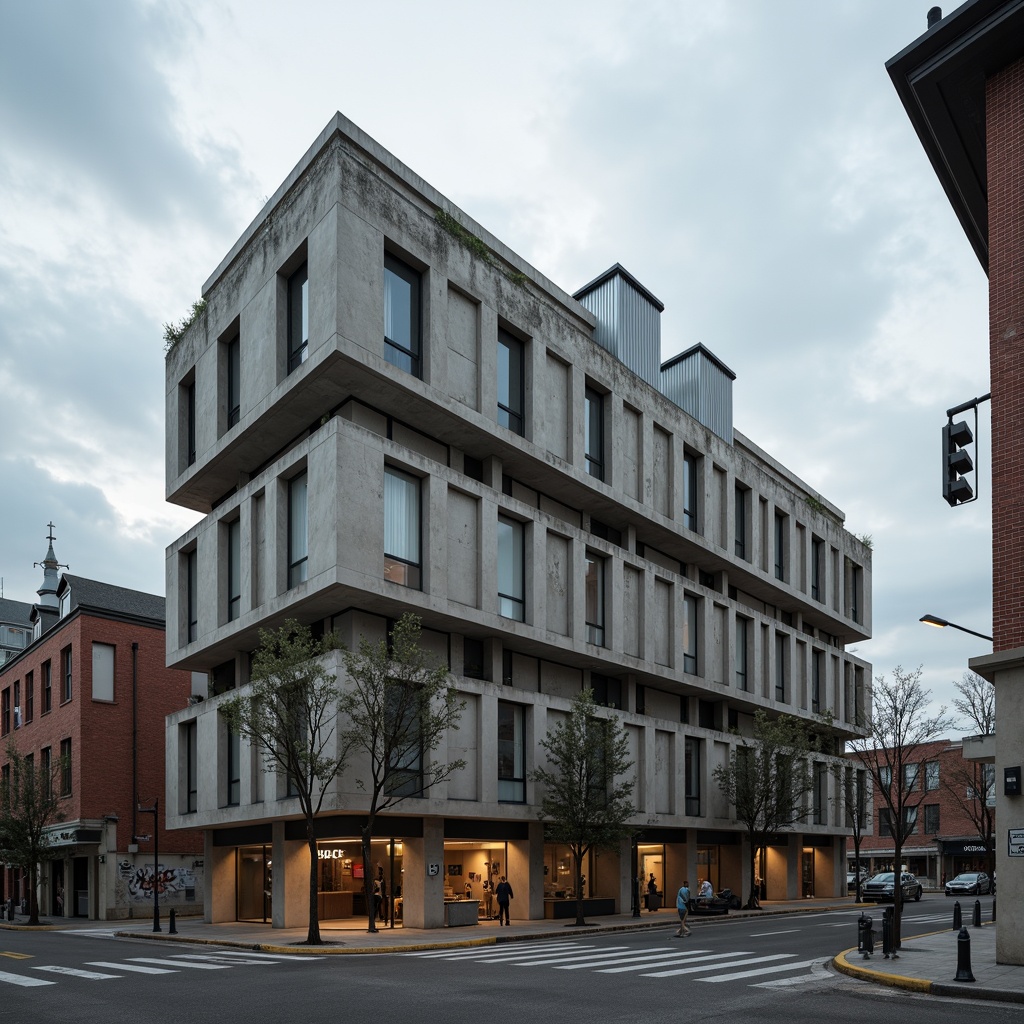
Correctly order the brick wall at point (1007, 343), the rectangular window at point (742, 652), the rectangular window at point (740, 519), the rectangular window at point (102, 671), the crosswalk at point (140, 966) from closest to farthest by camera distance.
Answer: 1. the brick wall at point (1007, 343)
2. the crosswalk at point (140, 966)
3. the rectangular window at point (102, 671)
4. the rectangular window at point (742, 652)
5. the rectangular window at point (740, 519)

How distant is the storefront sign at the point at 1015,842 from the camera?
18.0m

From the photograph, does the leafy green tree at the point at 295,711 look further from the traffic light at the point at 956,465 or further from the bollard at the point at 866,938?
the traffic light at the point at 956,465

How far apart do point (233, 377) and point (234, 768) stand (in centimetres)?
1418

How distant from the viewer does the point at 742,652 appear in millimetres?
51469

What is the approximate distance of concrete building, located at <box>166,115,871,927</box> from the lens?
32438mm

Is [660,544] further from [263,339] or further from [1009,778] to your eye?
[1009,778]

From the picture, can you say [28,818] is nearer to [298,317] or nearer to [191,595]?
[191,595]

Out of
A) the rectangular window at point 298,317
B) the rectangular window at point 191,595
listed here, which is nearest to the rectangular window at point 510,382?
the rectangular window at point 298,317

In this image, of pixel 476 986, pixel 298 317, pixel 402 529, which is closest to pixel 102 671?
pixel 402 529

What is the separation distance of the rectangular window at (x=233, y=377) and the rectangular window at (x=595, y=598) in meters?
14.3

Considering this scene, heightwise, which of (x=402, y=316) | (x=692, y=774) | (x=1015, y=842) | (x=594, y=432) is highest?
(x=402, y=316)

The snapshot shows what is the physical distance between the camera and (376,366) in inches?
1250

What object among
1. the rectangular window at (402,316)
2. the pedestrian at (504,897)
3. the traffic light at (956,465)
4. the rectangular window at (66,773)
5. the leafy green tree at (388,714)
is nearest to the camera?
the traffic light at (956,465)

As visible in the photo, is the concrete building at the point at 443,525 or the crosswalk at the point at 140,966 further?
the concrete building at the point at 443,525
